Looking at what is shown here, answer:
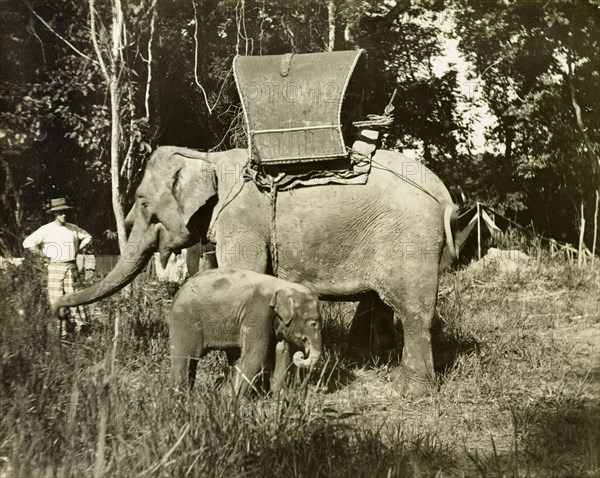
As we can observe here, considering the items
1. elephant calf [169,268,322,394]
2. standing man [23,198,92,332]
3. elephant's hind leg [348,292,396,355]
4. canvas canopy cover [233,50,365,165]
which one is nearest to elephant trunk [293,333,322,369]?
elephant calf [169,268,322,394]

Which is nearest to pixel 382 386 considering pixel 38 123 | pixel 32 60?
pixel 38 123

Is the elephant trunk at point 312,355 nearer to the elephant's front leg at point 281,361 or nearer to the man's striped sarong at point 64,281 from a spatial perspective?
the elephant's front leg at point 281,361

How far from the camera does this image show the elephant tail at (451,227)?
5555 mm

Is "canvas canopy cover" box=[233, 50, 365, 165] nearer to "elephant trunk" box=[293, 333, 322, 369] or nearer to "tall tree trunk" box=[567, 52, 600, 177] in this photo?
"elephant trunk" box=[293, 333, 322, 369]

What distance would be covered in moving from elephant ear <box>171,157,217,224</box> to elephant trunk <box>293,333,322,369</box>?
1476 millimetres

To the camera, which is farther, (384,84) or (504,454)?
(384,84)

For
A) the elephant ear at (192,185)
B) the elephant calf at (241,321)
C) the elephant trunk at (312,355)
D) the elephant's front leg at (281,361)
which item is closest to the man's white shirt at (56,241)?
the elephant ear at (192,185)

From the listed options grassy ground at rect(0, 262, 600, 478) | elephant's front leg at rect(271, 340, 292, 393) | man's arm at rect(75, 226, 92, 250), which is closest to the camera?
grassy ground at rect(0, 262, 600, 478)

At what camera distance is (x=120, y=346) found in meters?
5.22

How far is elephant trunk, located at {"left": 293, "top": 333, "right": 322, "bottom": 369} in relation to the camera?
15.7ft

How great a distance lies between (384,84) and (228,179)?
4990 mm

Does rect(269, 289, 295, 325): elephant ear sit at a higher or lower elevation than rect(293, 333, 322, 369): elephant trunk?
higher

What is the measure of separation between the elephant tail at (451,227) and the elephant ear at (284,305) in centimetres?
147

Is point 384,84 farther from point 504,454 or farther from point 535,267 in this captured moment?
point 504,454
